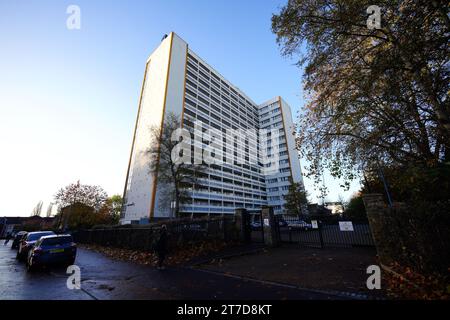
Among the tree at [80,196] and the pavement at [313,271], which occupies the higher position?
the tree at [80,196]

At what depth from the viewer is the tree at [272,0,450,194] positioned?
593cm

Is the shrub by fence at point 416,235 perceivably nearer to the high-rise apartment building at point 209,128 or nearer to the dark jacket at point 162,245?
the dark jacket at point 162,245

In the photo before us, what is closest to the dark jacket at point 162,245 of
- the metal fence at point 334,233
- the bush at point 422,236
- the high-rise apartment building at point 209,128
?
the metal fence at point 334,233

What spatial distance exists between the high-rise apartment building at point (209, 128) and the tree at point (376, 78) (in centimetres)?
2768

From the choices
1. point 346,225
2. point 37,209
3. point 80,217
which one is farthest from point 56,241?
point 37,209

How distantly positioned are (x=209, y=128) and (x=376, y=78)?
5839 centimetres

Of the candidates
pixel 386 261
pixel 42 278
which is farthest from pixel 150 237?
pixel 386 261

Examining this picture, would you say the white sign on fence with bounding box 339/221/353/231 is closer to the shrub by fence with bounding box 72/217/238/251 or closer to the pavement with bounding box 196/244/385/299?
the pavement with bounding box 196/244/385/299

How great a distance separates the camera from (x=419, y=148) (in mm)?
8539

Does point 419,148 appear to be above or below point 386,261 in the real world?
above

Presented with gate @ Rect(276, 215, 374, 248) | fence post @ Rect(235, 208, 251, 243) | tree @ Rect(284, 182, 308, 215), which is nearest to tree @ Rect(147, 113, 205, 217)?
fence post @ Rect(235, 208, 251, 243)

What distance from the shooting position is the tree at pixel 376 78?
19.5 feet
